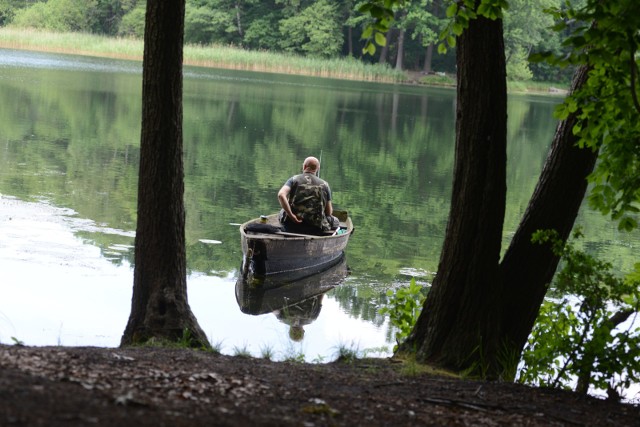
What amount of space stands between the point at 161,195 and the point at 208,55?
188 feet

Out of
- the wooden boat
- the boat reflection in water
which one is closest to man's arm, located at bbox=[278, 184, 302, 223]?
the wooden boat

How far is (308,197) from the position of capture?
14.2 meters

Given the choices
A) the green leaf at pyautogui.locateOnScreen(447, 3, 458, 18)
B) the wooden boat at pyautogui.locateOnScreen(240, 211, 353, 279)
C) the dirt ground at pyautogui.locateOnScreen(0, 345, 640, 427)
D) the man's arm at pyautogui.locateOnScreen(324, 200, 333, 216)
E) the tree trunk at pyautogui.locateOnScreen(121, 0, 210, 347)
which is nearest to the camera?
the dirt ground at pyautogui.locateOnScreen(0, 345, 640, 427)

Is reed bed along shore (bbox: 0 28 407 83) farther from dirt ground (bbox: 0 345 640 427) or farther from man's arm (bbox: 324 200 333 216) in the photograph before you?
dirt ground (bbox: 0 345 640 427)

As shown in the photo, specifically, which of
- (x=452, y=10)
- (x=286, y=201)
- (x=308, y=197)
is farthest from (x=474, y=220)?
(x=308, y=197)

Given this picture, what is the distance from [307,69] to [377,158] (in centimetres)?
3975

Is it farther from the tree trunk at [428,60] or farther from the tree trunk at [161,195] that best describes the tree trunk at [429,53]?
the tree trunk at [161,195]

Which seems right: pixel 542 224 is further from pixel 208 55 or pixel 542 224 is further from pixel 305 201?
pixel 208 55

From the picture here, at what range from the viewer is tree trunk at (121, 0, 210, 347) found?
25.0 feet

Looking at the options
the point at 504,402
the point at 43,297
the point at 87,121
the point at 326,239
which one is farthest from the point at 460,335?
the point at 87,121

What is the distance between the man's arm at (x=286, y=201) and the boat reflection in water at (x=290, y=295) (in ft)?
2.66

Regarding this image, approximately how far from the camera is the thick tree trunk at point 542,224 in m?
7.24

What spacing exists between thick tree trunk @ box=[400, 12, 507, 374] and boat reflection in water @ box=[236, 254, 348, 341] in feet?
12.6

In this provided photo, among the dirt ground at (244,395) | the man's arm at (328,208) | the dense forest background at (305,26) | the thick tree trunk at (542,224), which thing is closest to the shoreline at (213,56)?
the dense forest background at (305,26)
